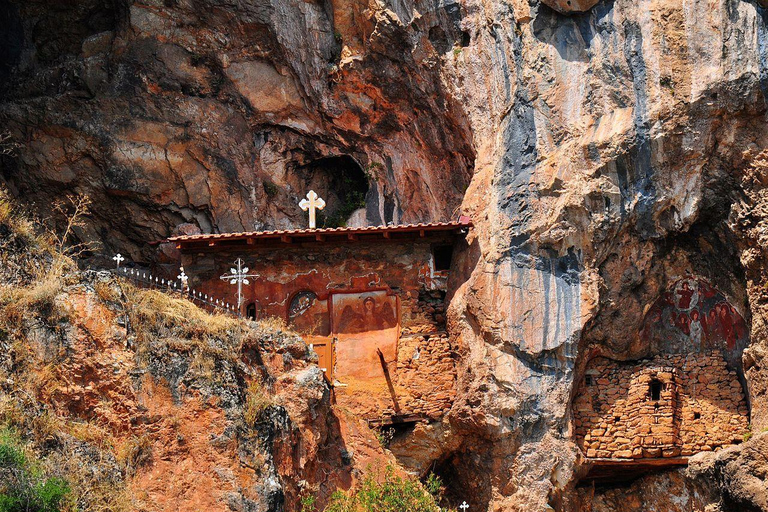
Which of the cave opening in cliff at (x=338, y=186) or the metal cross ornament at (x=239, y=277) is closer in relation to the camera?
the metal cross ornament at (x=239, y=277)

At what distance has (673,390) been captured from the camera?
20312 mm

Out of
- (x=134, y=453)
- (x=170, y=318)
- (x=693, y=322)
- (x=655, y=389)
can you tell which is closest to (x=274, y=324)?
(x=170, y=318)

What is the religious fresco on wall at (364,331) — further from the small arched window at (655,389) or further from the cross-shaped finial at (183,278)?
the small arched window at (655,389)

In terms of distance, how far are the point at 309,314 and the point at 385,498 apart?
16.1 feet

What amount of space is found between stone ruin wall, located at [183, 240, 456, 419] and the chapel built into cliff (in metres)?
0.02

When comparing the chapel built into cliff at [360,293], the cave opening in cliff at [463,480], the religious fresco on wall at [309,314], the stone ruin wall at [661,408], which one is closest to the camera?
the cave opening in cliff at [463,480]

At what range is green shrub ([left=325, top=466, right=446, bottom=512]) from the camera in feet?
57.0

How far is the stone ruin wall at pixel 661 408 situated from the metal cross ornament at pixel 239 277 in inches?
249

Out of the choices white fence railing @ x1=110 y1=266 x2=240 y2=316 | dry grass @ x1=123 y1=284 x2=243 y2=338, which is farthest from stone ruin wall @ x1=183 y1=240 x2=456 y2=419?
dry grass @ x1=123 y1=284 x2=243 y2=338

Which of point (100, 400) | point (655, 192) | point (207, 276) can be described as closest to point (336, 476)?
point (100, 400)

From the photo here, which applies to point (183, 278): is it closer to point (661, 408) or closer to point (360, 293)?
point (360, 293)

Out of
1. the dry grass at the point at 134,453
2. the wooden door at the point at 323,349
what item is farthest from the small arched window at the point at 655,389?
the dry grass at the point at 134,453

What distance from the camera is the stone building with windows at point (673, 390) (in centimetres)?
2003

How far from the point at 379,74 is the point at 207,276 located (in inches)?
214
